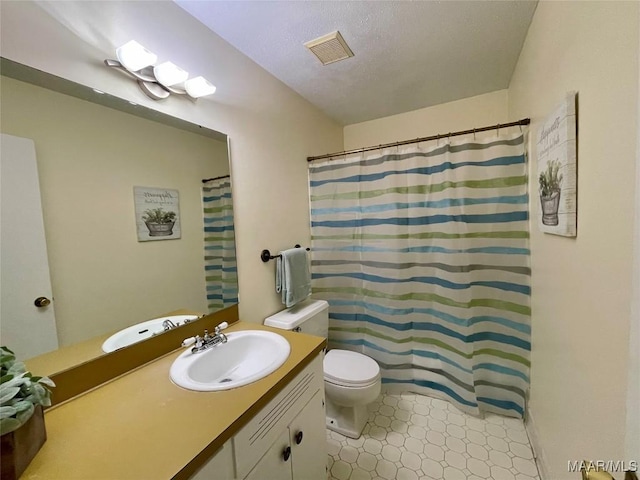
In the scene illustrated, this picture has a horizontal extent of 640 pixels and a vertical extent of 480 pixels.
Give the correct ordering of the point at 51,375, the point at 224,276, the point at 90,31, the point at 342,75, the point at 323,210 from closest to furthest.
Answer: the point at 51,375 < the point at 90,31 < the point at 224,276 < the point at 342,75 < the point at 323,210

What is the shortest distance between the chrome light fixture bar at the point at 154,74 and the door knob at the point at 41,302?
86 cm

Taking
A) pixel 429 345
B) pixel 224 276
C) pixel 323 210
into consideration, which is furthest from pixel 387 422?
pixel 323 210

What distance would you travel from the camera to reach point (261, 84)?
168 cm

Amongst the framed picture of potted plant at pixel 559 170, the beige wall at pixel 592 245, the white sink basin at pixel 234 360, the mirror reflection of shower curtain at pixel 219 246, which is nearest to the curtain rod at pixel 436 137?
the beige wall at pixel 592 245

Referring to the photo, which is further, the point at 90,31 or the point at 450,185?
the point at 450,185

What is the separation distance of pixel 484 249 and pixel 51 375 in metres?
2.08

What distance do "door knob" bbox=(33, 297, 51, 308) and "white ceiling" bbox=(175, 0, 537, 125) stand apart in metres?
1.38

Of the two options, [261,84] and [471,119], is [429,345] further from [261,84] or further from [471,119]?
[261,84]

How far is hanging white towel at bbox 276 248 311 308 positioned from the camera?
67.1 inches

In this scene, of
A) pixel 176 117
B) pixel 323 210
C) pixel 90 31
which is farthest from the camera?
pixel 323 210

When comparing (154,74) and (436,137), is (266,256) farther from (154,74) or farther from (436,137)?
(436,137)

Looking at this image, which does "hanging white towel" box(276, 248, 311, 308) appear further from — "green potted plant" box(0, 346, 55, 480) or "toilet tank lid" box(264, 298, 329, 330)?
"green potted plant" box(0, 346, 55, 480)

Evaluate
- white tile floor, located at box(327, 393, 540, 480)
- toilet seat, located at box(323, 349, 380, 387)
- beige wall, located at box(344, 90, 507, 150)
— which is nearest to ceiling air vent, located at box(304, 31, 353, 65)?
beige wall, located at box(344, 90, 507, 150)

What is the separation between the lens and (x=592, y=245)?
0.75 m
